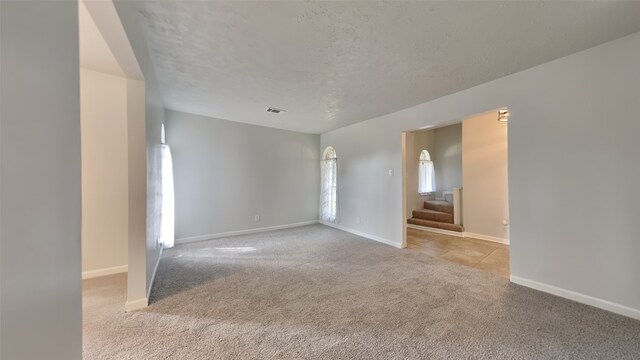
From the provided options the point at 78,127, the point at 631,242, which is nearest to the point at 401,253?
the point at 631,242

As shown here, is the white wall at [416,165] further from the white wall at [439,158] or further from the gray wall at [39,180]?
the gray wall at [39,180]

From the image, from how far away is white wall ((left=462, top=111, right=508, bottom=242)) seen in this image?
414 centimetres

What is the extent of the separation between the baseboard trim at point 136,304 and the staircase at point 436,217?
5347 millimetres

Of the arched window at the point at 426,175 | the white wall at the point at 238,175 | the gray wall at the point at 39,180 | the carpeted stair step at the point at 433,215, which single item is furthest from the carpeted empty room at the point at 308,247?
the arched window at the point at 426,175

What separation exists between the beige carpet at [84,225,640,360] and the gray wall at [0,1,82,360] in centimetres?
106

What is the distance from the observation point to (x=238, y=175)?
15.6ft

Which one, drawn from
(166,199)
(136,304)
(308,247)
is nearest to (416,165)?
(308,247)

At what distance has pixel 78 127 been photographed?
0.89m

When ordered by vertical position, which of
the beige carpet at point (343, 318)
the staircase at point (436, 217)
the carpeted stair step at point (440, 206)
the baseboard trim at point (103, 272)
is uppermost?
the carpeted stair step at point (440, 206)

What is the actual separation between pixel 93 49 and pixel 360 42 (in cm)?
253

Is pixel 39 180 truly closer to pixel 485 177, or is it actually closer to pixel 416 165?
pixel 485 177

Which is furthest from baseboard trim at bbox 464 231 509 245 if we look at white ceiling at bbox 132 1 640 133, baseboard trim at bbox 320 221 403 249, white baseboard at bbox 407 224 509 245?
white ceiling at bbox 132 1 640 133

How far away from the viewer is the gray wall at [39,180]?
542 millimetres

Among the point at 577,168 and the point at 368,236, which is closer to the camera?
the point at 577,168
